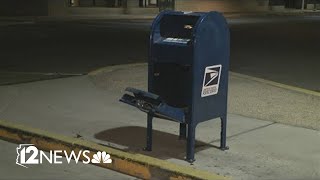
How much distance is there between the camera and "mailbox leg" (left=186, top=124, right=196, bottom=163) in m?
5.48

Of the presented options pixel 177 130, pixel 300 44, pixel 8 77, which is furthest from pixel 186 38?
pixel 300 44

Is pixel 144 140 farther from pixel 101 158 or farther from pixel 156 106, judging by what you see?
pixel 156 106

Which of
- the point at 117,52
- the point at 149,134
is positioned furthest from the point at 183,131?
the point at 117,52

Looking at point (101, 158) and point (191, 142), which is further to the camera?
point (101, 158)

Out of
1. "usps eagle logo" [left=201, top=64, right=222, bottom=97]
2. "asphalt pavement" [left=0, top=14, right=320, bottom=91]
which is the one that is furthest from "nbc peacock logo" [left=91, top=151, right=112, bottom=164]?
"asphalt pavement" [left=0, top=14, right=320, bottom=91]

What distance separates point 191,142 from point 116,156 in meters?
0.76

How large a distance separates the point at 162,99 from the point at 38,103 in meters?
3.12

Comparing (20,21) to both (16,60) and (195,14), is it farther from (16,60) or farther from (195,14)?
(195,14)

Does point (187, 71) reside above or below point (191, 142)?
above

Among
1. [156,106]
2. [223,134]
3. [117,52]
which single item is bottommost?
[117,52]

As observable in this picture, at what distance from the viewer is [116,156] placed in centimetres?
559

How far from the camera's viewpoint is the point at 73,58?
14695mm

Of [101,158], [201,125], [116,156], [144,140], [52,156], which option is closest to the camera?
[116,156]

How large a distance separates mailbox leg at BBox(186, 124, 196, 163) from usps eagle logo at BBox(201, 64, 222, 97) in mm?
350
